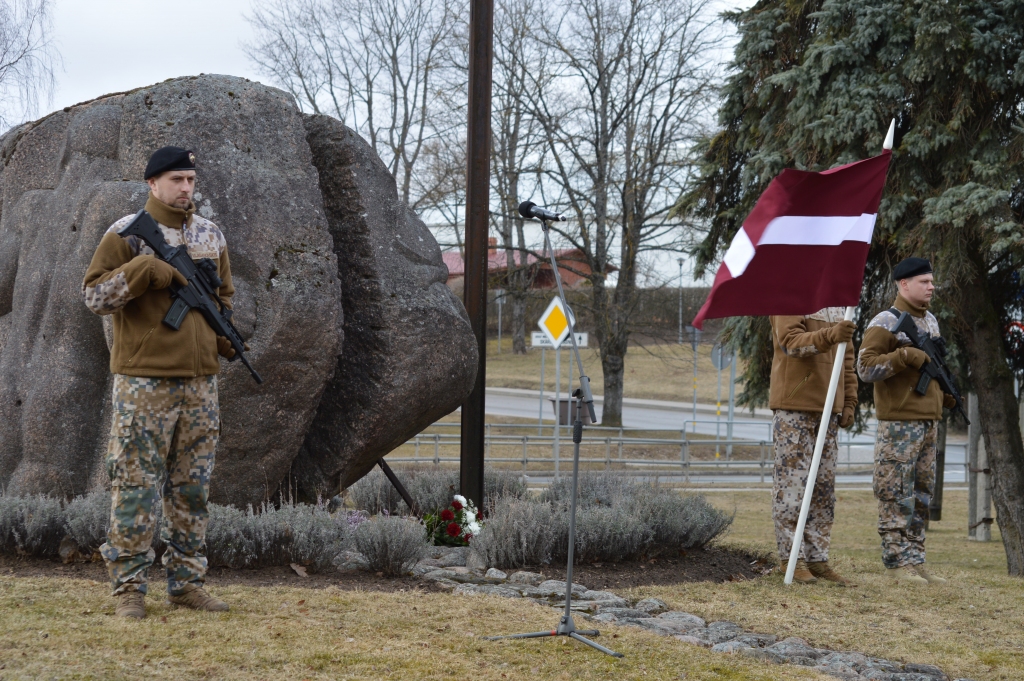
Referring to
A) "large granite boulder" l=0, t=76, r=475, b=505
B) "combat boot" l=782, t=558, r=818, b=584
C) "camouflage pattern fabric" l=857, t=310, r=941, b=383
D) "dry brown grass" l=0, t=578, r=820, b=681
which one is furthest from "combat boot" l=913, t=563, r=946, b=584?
"large granite boulder" l=0, t=76, r=475, b=505

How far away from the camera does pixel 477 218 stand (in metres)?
8.79

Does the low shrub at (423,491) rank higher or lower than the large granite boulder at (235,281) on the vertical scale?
lower

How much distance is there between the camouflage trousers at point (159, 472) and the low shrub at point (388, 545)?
1.68 metres

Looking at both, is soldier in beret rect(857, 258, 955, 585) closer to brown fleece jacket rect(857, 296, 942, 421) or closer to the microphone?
brown fleece jacket rect(857, 296, 942, 421)

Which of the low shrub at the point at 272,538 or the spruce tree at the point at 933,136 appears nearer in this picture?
the low shrub at the point at 272,538

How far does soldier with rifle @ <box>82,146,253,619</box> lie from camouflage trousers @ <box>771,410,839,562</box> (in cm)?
403

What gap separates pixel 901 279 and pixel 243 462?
4.88m

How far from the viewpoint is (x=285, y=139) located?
7.69 metres

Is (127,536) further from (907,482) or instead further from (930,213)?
(930,213)

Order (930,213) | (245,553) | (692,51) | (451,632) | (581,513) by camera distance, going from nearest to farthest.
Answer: (451,632)
(245,553)
(581,513)
(930,213)
(692,51)

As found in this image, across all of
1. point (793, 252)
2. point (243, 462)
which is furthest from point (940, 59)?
point (243, 462)

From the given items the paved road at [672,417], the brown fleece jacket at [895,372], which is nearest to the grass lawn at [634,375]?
the paved road at [672,417]

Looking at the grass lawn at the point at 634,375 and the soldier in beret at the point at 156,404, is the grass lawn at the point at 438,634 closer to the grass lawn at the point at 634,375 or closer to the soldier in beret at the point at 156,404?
the soldier in beret at the point at 156,404

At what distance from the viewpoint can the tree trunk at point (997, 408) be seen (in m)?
9.48
